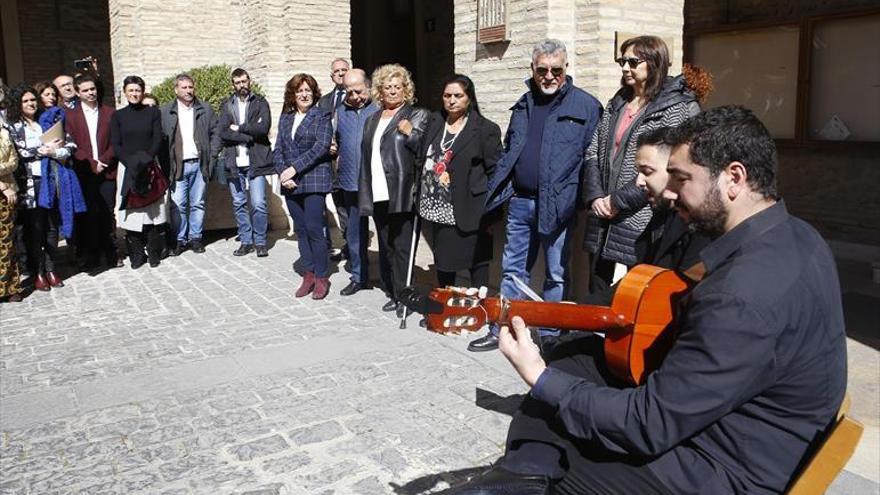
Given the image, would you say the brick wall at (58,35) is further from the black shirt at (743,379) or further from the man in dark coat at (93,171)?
the black shirt at (743,379)

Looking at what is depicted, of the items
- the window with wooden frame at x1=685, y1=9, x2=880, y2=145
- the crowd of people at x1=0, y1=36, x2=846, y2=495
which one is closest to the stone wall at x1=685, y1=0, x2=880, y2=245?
the window with wooden frame at x1=685, y1=9, x2=880, y2=145

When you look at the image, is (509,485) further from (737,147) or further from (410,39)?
(410,39)

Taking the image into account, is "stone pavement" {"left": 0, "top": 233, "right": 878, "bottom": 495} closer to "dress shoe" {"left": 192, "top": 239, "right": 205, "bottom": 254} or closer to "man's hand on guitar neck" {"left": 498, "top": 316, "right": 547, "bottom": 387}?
"man's hand on guitar neck" {"left": 498, "top": 316, "right": 547, "bottom": 387}

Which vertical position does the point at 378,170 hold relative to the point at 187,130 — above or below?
below

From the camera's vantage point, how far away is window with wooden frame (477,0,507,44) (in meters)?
6.60

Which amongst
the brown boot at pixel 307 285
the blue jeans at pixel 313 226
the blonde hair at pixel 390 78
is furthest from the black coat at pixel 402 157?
the brown boot at pixel 307 285

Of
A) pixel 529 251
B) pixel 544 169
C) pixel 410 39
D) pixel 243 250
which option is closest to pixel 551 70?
pixel 544 169

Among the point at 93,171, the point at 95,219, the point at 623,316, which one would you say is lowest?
the point at 95,219

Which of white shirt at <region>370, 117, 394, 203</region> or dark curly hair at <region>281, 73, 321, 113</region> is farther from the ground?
dark curly hair at <region>281, 73, 321, 113</region>

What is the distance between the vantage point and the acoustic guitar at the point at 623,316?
2.38 metres

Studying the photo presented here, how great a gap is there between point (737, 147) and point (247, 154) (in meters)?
7.90

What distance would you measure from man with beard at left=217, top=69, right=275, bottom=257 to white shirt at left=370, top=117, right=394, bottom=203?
9.46ft

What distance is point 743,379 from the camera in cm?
198

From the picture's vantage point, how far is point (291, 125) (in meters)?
7.32
